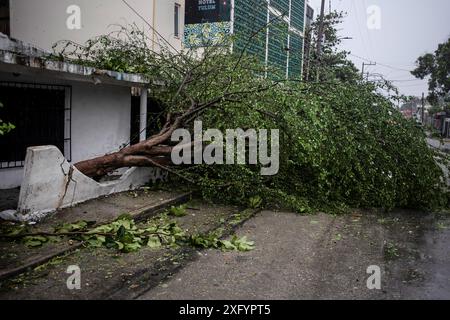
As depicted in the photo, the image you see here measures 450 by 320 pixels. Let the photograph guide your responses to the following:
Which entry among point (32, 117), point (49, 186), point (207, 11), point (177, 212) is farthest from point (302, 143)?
→ point (207, 11)

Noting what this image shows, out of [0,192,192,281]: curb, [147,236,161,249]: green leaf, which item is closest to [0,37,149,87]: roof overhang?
[0,192,192,281]: curb

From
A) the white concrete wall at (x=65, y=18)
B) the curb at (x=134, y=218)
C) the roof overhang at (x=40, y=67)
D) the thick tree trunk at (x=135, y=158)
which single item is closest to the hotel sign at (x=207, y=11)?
the white concrete wall at (x=65, y=18)

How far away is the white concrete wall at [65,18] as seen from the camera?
494 inches

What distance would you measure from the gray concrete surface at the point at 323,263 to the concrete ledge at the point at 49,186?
8.65 feet

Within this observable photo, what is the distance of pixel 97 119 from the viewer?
28.8ft

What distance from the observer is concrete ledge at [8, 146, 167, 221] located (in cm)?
559

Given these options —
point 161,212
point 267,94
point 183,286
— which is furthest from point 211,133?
point 183,286

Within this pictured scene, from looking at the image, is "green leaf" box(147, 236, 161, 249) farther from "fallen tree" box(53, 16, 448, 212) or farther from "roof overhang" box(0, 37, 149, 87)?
"roof overhang" box(0, 37, 149, 87)

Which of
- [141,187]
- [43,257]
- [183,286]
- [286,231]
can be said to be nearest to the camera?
[183,286]

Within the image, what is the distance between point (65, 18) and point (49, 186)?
30.1 feet

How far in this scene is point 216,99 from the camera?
7.32 meters

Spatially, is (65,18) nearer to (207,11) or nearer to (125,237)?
(207,11)

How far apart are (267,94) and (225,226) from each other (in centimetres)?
265
